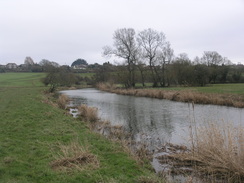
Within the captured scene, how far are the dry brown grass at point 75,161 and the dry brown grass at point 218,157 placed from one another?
309cm

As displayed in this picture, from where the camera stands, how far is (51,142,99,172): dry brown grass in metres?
5.82

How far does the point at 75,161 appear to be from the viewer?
6195mm

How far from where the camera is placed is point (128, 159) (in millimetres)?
6836

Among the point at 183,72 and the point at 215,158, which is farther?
the point at 183,72

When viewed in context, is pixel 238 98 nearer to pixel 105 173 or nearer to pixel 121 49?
pixel 105 173

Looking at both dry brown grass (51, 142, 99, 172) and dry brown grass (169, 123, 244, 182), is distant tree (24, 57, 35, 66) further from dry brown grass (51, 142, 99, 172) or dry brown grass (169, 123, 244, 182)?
dry brown grass (169, 123, 244, 182)

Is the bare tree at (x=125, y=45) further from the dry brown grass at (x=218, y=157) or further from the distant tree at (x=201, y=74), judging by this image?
the dry brown grass at (x=218, y=157)

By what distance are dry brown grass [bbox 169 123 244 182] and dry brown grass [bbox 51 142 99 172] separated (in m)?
3.09

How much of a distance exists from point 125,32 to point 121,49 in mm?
4069

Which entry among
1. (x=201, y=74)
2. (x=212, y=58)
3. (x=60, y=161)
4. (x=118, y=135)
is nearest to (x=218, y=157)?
(x=60, y=161)

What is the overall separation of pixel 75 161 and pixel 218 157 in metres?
4.29

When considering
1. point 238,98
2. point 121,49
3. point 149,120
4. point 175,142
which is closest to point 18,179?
→ point 175,142

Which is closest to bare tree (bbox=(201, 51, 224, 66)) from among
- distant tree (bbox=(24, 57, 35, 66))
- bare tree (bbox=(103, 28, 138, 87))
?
bare tree (bbox=(103, 28, 138, 87))

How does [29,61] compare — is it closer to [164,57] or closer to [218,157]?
[164,57]
